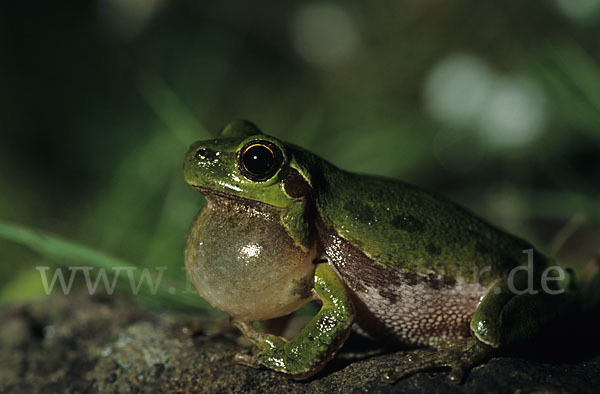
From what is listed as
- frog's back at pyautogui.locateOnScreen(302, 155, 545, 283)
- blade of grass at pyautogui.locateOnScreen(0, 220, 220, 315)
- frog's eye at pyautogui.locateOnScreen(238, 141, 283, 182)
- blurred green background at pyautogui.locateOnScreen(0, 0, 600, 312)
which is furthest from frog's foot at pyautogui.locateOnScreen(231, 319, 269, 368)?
blurred green background at pyautogui.locateOnScreen(0, 0, 600, 312)

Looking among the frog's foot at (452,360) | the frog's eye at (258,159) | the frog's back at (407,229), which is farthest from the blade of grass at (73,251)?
the frog's foot at (452,360)

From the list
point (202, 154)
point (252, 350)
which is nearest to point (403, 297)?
point (252, 350)

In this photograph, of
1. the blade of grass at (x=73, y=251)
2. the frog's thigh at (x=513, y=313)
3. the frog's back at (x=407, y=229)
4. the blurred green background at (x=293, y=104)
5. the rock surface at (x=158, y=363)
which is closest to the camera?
the rock surface at (x=158, y=363)

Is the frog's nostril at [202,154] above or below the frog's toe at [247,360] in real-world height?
above

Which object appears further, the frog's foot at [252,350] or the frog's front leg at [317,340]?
the frog's foot at [252,350]

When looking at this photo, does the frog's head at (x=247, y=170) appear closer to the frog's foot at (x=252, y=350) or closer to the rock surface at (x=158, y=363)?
the frog's foot at (x=252, y=350)

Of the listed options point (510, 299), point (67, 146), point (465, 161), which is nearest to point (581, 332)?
point (510, 299)

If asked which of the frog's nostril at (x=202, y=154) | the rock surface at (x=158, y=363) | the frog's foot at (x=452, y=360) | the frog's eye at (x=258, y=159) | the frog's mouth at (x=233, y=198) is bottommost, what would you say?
the rock surface at (x=158, y=363)
